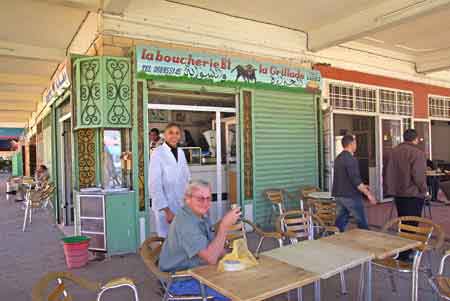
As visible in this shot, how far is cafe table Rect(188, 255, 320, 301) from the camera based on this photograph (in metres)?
1.73

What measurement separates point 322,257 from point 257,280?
577 mm

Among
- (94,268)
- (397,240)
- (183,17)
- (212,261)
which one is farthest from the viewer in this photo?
(183,17)

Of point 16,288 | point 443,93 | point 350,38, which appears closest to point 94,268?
point 16,288

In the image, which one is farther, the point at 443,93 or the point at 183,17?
the point at 443,93

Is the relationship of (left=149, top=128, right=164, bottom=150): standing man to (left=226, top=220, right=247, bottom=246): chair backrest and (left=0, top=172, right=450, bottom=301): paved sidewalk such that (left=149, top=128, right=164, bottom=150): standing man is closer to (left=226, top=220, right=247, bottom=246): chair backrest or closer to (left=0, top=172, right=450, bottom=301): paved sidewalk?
(left=0, top=172, right=450, bottom=301): paved sidewalk

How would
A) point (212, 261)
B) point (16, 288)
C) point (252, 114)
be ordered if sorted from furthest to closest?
point (252, 114)
point (16, 288)
point (212, 261)

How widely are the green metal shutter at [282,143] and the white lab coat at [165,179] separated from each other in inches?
98.4

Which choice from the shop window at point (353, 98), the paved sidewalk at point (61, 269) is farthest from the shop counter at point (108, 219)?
the shop window at point (353, 98)

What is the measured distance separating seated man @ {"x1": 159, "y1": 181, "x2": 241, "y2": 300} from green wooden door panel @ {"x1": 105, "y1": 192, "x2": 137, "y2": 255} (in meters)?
2.49

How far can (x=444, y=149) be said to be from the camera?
10477mm

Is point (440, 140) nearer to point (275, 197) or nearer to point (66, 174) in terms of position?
point (275, 197)

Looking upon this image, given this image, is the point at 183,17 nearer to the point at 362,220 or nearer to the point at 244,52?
the point at 244,52

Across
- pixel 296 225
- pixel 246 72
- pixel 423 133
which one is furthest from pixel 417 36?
pixel 296 225

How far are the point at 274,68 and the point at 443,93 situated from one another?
633 cm
